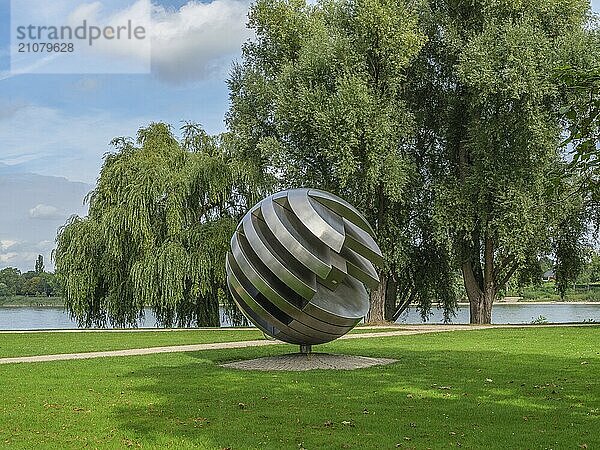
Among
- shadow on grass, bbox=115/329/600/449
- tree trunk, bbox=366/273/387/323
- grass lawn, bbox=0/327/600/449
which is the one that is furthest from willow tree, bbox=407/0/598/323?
shadow on grass, bbox=115/329/600/449

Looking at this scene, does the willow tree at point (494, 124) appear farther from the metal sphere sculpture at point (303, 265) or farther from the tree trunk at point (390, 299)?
the metal sphere sculpture at point (303, 265)

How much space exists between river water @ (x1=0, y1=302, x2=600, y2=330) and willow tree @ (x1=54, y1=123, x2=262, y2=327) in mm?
1674

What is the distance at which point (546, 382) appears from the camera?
1331 centimetres

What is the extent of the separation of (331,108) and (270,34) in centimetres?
588

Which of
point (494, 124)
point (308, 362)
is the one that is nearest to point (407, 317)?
point (494, 124)

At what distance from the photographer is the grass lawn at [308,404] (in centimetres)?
915

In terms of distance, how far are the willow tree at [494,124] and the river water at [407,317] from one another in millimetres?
5361

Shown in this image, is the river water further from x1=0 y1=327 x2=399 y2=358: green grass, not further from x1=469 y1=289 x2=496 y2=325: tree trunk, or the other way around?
x1=0 y1=327 x2=399 y2=358: green grass

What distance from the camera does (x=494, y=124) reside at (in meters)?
28.9

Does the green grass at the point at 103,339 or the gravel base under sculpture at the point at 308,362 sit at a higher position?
the green grass at the point at 103,339

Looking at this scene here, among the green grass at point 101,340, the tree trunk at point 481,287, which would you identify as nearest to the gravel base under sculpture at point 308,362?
the green grass at point 101,340

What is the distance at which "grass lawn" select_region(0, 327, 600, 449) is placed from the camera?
9.15 meters

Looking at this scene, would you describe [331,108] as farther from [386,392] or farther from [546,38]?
[386,392]

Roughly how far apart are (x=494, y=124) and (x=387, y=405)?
19538mm
